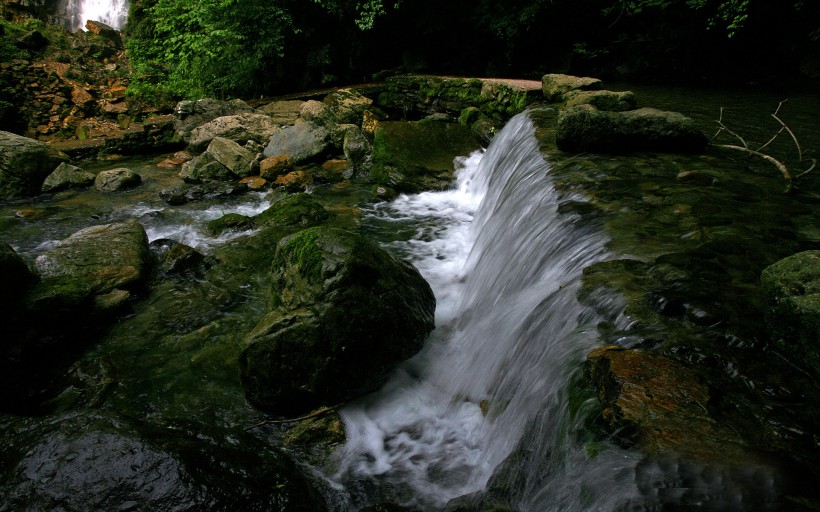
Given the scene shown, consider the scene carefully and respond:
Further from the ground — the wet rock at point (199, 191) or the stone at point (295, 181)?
the stone at point (295, 181)

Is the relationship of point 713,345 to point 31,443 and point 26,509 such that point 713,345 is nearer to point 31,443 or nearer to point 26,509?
point 26,509

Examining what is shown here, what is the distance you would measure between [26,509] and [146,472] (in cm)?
49

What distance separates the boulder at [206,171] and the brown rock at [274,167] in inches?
31.9

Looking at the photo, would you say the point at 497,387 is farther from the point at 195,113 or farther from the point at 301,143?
the point at 195,113

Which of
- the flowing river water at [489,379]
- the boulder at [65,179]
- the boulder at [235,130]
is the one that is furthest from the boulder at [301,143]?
the flowing river water at [489,379]

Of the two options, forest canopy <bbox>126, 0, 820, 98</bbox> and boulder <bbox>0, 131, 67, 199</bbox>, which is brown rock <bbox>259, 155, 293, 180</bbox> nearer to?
boulder <bbox>0, 131, 67, 199</bbox>

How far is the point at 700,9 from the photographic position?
12281 millimetres

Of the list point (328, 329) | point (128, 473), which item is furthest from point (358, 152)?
point (128, 473)

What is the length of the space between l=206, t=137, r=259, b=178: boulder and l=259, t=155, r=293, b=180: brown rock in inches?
11.4

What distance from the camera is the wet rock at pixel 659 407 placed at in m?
1.78

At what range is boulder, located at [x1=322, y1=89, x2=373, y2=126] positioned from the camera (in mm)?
12547

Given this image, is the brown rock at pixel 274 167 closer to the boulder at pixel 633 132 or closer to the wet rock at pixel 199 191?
the wet rock at pixel 199 191

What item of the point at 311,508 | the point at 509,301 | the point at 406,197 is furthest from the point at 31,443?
the point at 406,197

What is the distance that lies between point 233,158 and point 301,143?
1595mm
